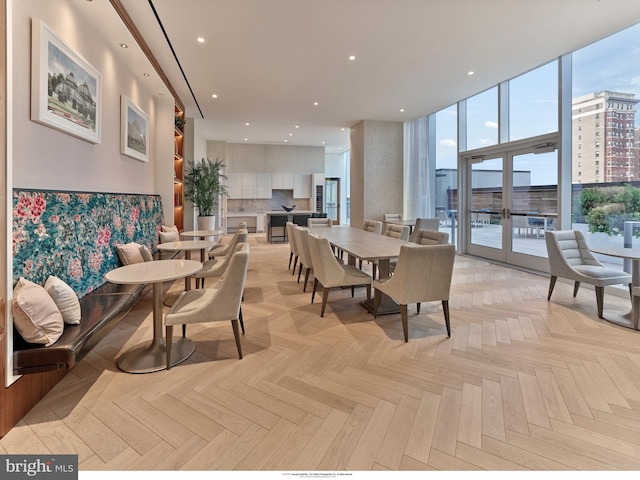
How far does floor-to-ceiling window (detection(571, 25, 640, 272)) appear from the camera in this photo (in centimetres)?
411

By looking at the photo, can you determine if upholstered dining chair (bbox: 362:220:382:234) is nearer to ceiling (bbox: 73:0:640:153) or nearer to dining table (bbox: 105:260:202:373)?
ceiling (bbox: 73:0:640:153)

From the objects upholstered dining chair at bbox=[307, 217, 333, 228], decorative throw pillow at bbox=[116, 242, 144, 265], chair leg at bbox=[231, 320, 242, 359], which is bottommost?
chair leg at bbox=[231, 320, 242, 359]

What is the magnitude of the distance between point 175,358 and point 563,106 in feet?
19.8

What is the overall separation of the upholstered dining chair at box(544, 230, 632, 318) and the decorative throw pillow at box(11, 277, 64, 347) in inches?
184

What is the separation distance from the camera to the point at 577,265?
12.7 ft

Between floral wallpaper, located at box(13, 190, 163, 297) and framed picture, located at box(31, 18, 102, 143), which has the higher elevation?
framed picture, located at box(31, 18, 102, 143)

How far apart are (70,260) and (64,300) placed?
704mm

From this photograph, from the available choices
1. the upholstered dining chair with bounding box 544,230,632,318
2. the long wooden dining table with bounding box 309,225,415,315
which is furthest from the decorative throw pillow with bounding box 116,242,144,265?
the upholstered dining chair with bounding box 544,230,632,318

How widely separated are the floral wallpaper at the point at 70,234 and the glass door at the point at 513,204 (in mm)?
6203

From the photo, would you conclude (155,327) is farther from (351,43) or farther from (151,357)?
(351,43)

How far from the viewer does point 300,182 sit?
12.1m

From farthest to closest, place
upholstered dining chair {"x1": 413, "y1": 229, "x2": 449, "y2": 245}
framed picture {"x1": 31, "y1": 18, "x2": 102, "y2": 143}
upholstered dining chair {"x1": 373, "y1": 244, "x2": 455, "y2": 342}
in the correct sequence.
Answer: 1. upholstered dining chair {"x1": 413, "y1": 229, "x2": 449, "y2": 245}
2. upholstered dining chair {"x1": 373, "y1": 244, "x2": 455, "y2": 342}
3. framed picture {"x1": 31, "y1": 18, "x2": 102, "y2": 143}

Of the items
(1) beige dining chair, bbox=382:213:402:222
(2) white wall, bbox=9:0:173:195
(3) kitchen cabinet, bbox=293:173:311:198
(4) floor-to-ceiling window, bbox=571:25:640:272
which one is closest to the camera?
(2) white wall, bbox=9:0:173:195

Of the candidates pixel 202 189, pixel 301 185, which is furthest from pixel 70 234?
pixel 301 185
